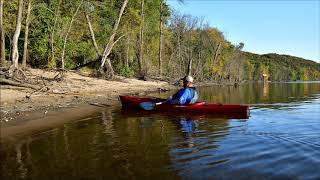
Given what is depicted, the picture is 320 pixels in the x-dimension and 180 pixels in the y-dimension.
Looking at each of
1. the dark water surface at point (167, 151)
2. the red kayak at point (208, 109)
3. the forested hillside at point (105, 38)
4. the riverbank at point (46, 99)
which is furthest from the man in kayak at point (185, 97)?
the forested hillside at point (105, 38)

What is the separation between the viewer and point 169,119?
43.1ft

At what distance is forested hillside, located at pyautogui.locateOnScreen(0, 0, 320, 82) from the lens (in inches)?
1067

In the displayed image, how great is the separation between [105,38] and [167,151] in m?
28.3

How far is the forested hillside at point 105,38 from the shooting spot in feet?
88.9

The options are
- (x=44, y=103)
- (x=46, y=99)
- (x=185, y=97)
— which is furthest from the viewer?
(x=46, y=99)

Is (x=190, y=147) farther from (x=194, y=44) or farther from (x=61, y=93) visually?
(x=194, y=44)

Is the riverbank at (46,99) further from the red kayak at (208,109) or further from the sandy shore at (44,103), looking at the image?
the red kayak at (208,109)

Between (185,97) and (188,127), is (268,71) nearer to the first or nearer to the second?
(185,97)

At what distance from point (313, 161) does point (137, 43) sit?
38.8m

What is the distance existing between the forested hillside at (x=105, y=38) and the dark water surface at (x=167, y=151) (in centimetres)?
922

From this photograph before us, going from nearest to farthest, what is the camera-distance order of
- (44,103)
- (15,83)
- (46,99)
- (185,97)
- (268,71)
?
(44,103) → (185,97) → (46,99) → (15,83) → (268,71)

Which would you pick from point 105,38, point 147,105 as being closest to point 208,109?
point 147,105

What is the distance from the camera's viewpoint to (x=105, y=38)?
34.8 meters

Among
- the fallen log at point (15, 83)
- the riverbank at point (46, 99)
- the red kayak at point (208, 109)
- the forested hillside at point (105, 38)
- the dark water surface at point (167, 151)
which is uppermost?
the forested hillside at point (105, 38)
